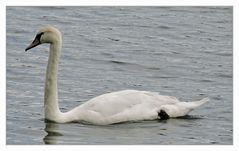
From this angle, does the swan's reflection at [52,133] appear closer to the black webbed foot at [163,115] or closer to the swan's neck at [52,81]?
the swan's neck at [52,81]

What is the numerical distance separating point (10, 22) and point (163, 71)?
4417mm

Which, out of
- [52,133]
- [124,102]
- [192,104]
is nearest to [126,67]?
[192,104]

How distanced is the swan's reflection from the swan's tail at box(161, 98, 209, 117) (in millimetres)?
1638

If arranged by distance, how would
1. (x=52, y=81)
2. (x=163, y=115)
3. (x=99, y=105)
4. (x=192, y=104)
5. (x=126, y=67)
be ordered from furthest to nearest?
(x=126, y=67)
(x=192, y=104)
(x=163, y=115)
(x=52, y=81)
(x=99, y=105)

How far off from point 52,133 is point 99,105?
841 mm

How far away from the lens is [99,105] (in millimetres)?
12609

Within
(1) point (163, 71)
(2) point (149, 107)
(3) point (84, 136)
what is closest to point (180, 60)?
(1) point (163, 71)

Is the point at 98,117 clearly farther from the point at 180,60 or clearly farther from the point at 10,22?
the point at 10,22

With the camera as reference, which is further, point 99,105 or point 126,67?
point 126,67

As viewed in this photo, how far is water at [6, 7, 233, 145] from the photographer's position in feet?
40.3

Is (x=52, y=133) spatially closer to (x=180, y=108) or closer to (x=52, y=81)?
(x=52, y=81)

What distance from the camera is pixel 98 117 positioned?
41.2ft

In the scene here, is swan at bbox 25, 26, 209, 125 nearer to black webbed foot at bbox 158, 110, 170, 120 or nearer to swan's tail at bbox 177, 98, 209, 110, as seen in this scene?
black webbed foot at bbox 158, 110, 170, 120

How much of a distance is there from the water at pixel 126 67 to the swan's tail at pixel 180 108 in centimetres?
11
